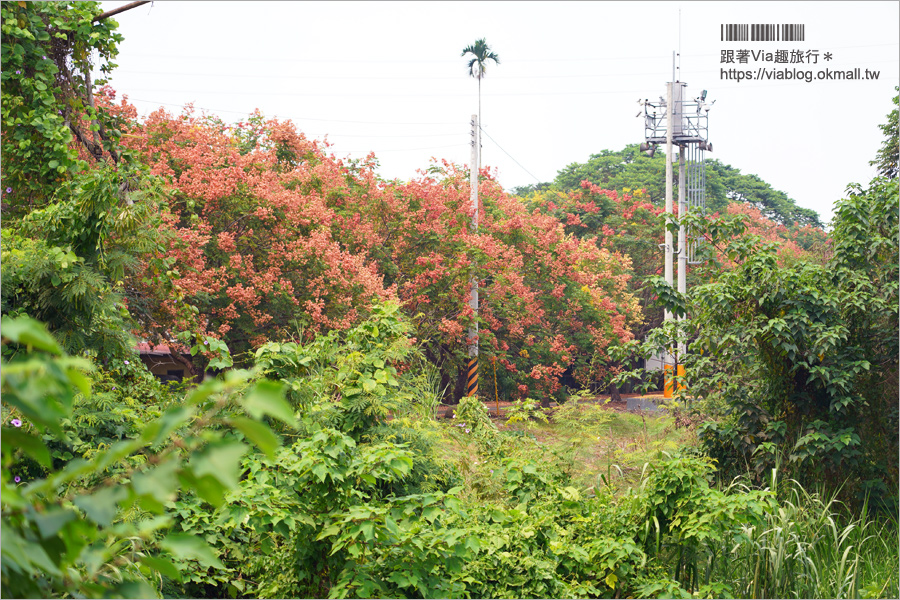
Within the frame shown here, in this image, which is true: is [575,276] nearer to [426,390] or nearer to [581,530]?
[426,390]

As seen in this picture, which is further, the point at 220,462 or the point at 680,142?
the point at 680,142

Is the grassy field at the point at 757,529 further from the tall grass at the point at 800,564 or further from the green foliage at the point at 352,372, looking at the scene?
the green foliage at the point at 352,372

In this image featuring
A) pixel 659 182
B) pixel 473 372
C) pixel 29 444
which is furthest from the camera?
pixel 659 182

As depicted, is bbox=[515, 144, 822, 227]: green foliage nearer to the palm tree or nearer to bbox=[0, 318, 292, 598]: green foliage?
the palm tree

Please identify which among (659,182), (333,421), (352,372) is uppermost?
(659,182)

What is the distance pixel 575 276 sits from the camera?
14.2 metres

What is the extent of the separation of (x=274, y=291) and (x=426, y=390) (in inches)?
130

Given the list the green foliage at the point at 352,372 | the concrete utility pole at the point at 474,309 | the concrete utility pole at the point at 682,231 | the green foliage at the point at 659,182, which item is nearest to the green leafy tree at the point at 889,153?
the green foliage at the point at 352,372

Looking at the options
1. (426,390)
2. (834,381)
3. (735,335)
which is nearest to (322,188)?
(426,390)

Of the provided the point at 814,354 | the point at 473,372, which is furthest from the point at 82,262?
the point at 473,372

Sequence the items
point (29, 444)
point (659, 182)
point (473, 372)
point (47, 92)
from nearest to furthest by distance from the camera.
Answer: point (29, 444) → point (47, 92) → point (473, 372) → point (659, 182)

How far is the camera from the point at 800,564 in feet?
11.8

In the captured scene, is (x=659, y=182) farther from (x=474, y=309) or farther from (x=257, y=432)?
(x=257, y=432)

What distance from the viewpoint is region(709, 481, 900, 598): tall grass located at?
11.3 feet
